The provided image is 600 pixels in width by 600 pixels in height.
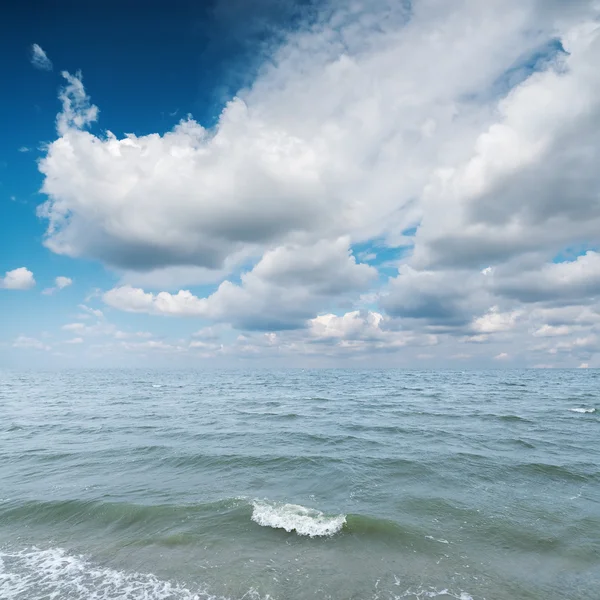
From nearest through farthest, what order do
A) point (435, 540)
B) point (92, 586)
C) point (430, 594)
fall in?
point (430, 594) → point (92, 586) → point (435, 540)

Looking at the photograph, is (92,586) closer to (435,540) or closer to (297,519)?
(297,519)

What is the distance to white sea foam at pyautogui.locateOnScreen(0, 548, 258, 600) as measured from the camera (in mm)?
9484

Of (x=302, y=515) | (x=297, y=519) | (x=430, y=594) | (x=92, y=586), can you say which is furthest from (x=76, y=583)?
(x=430, y=594)

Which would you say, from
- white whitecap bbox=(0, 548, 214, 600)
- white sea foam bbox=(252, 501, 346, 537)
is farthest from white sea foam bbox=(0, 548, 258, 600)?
white sea foam bbox=(252, 501, 346, 537)

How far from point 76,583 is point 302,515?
741 cm

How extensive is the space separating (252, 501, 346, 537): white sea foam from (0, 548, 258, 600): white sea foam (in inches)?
150

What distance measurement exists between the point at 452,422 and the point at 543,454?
35.0 feet

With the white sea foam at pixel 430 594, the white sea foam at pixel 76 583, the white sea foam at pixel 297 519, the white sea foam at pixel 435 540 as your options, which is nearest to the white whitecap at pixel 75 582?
the white sea foam at pixel 76 583

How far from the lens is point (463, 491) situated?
16469 millimetres

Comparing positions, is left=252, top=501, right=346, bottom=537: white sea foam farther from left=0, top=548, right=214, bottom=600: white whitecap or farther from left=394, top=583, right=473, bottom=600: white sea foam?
left=0, top=548, right=214, bottom=600: white whitecap

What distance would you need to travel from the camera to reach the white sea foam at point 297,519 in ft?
42.4

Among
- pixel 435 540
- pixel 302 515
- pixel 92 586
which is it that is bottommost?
pixel 435 540

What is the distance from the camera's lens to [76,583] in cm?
1004

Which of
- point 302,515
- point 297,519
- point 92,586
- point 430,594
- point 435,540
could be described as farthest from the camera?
point 302,515
